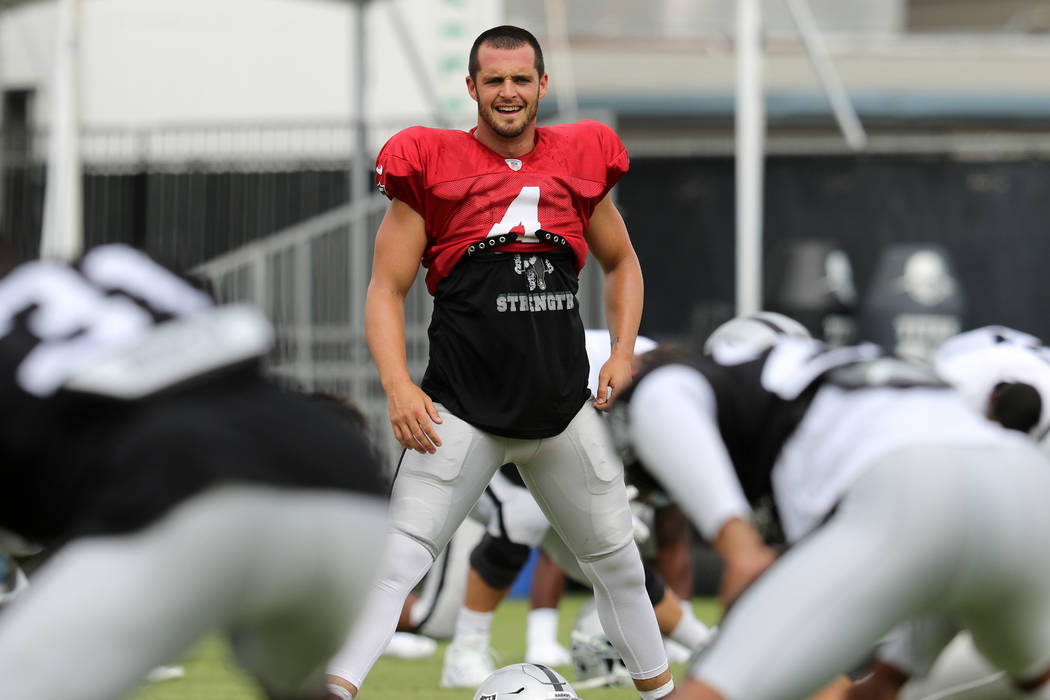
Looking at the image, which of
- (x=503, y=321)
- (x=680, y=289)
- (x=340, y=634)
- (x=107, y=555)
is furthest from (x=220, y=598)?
(x=680, y=289)

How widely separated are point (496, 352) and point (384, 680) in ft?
9.40

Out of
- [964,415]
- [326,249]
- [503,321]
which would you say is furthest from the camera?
[326,249]

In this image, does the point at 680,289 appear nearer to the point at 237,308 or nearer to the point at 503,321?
the point at 503,321

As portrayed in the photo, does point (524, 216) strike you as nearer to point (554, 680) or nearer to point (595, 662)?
point (554, 680)

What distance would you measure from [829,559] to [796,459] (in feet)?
1.07

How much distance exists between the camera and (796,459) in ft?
10.2

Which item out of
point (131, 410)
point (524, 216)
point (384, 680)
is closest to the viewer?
point (131, 410)

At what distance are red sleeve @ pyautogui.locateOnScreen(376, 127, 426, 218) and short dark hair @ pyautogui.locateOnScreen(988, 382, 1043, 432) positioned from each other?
166cm

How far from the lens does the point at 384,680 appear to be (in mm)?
6809

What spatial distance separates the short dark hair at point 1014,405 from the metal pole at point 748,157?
18.1 feet

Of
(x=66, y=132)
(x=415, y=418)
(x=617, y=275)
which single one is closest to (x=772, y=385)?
(x=415, y=418)

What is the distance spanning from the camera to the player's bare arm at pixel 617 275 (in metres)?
4.69

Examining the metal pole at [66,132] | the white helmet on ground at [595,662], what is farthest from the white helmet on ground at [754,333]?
the metal pole at [66,132]

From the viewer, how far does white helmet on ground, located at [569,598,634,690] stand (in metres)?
6.32
